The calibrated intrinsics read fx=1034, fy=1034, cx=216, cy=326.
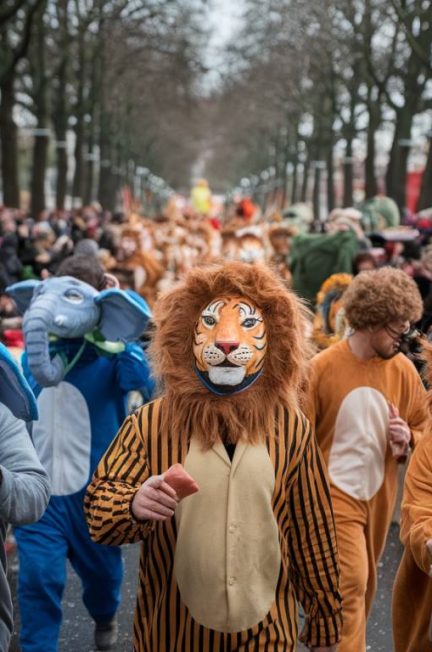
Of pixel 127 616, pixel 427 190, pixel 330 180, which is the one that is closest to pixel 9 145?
pixel 427 190

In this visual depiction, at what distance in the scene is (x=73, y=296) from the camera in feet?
15.5

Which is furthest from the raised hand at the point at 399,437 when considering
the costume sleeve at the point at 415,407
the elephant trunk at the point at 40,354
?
the elephant trunk at the point at 40,354

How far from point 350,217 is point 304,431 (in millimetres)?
8326

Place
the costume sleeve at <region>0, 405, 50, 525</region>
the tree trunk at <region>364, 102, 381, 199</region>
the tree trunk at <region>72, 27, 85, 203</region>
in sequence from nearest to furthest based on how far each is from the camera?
the costume sleeve at <region>0, 405, 50, 525</region>, the tree trunk at <region>364, 102, 381, 199</region>, the tree trunk at <region>72, 27, 85, 203</region>

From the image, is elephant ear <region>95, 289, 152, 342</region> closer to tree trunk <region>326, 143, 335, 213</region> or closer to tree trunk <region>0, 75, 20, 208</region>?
tree trunk <region>0, 75, 20, 208</region>

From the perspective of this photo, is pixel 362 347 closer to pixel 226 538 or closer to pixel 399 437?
pixel 399 437

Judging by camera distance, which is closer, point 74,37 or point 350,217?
point 350,217

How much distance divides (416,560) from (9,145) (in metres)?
20.8

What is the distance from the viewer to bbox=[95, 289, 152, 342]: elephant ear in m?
4.64

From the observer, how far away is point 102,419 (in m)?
4.57

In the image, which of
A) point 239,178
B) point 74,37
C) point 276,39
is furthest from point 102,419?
point 239,178

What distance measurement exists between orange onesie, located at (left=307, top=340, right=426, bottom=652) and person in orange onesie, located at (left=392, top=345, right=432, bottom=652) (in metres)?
0.72

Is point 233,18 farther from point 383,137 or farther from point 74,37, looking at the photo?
point 383,137

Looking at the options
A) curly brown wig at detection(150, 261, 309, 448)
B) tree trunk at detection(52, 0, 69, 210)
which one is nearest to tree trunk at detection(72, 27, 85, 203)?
tree trunk at detection(52, 0, 69, 210)
